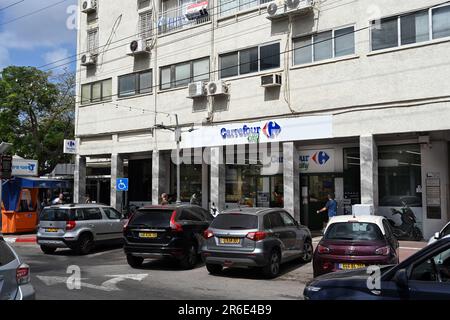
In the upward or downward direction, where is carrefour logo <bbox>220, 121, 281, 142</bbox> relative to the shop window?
upward

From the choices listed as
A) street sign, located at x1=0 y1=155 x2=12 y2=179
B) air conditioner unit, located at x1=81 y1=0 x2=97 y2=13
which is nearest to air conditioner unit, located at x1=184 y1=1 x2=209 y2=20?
air conditioner unit, located at x1=81 y1=0 x2=97 y2=13

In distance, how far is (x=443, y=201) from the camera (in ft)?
55.1

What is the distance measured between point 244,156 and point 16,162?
11.9m

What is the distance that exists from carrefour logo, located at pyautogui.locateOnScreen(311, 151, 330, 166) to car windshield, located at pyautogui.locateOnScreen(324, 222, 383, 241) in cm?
1005

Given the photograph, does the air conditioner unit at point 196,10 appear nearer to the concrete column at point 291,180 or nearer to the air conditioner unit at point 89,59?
the air conditioner unit at point 89,59

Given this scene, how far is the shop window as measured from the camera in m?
17.7

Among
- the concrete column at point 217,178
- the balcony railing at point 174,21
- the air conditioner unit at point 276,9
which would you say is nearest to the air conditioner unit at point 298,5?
the air conditioner unit at point 276,9

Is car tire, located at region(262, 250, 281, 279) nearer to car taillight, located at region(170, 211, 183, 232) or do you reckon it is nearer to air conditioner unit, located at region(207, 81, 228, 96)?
car taillight, located at region(170, 211, 183, 232)

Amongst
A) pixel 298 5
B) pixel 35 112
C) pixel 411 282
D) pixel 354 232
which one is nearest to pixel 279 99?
pixel 298 5

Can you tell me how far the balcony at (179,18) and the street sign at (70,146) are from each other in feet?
28.1

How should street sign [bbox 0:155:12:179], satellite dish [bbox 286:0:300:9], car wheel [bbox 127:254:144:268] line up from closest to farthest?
car wheel [bbox 127:254:144:268] → street sign [bbox 0:155:12:179] → satellite dish [bbox 286:0:300:9]

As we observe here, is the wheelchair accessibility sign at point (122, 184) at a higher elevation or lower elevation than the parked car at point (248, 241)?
higher

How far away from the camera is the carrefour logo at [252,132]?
19.4 m
